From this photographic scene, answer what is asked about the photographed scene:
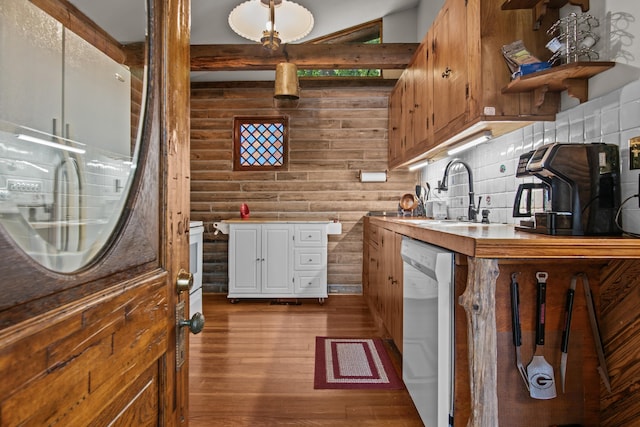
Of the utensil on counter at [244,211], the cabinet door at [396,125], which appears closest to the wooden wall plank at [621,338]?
the cabinet door at [396,125]

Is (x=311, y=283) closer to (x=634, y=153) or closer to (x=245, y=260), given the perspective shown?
(x=245, y=260)

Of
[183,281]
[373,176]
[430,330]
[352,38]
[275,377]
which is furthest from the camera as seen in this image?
[352,38]

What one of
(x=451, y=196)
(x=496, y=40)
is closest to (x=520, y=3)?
(x=496, y=40)

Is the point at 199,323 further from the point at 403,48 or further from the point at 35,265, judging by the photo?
the point at 403,48

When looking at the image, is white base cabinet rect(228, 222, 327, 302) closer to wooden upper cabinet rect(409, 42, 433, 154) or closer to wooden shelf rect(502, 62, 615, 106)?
wooden upper cabinet rect(409, 42, 433, 154)

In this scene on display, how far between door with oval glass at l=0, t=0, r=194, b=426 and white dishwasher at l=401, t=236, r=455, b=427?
1093 mm

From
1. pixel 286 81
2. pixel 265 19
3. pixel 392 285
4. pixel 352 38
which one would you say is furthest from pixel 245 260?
pixel 352 38

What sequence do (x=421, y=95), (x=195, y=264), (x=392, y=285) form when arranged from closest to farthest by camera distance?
(x=392, y=285) → (x=421, y=95) → (x=195, y=264)

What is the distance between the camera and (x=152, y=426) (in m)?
0.71

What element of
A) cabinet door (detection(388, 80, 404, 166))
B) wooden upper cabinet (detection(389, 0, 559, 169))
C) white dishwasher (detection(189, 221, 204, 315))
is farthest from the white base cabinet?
wooden upper cabinet (detection(389, 0, 559, 169))

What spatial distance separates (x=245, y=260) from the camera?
4336mm

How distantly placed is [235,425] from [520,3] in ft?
8.27

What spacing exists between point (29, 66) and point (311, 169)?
4465 mm

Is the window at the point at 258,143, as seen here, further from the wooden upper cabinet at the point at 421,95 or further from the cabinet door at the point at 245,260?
the wooden upper cabinet at the point at 421,95
